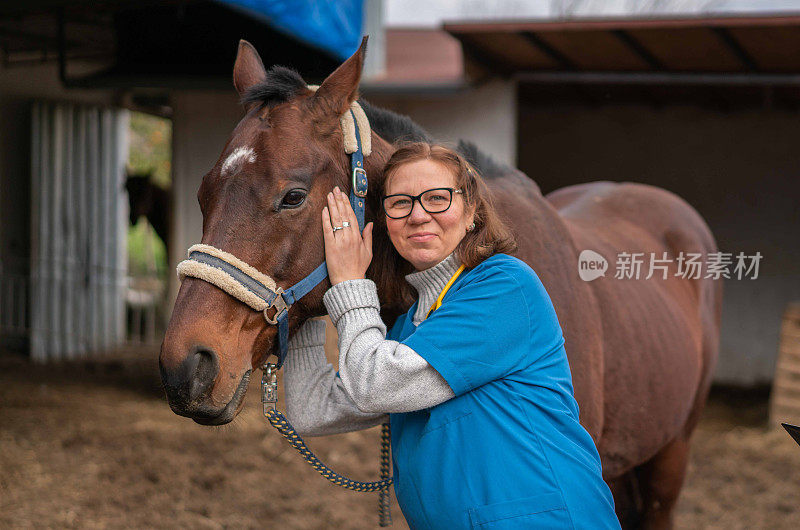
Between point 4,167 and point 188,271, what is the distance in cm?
628

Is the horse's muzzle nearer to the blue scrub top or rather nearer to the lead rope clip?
the lead rope clip

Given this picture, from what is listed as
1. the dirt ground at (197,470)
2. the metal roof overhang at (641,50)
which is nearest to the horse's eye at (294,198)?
the dirt ground at (197,470)

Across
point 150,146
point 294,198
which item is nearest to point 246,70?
point 294,198

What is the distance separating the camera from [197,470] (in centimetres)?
438

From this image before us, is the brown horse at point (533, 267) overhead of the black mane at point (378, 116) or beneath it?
beneath

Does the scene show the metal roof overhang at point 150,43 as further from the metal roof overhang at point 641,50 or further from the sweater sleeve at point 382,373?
the sweater sleeve at point 382,373

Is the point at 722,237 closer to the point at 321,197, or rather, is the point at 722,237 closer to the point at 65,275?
the point at 321,197

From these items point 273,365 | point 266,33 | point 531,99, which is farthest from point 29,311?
point 273,365

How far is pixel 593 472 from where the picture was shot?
4.61 feet

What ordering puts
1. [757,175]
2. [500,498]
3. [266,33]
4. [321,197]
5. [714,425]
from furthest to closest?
[757,175] < [714,425] < [266,33] < [321,197] < [500,498]

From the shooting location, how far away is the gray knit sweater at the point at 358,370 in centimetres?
134

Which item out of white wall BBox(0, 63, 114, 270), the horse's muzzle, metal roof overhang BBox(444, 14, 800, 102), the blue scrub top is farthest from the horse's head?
white wall BBox(0, 63, 114, 270)

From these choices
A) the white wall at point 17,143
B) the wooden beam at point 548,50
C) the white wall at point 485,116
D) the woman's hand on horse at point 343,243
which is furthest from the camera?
the white wall at point 17,143

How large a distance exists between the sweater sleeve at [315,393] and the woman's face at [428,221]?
403 millimetres
